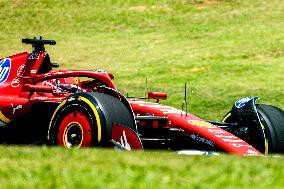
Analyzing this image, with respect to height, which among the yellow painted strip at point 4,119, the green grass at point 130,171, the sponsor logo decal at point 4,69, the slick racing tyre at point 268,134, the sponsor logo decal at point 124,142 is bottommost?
the slick racing tyre at point 268,134

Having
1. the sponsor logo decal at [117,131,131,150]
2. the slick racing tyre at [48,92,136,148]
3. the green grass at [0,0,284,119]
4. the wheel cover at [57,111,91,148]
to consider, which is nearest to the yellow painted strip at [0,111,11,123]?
the slick racing tyre at [48,92,136,148]

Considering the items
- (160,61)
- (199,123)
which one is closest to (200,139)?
(199,123)

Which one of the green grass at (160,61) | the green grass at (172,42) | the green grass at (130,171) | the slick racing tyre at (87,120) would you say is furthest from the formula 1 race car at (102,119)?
the green grass at (172,42)

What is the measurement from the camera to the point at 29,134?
1073 cm

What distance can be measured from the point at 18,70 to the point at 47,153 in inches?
169

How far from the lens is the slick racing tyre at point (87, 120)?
897 centimetres

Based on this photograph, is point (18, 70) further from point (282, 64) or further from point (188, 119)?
point (282, 64)

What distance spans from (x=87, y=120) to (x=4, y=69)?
9.29 ft

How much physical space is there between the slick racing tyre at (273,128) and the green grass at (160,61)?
3652 mm

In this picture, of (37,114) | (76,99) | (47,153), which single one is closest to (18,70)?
(37,114)

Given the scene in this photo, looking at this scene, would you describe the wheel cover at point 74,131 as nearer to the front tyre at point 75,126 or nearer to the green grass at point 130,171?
the front tyre at point 75,126

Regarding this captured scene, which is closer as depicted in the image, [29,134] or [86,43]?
[29,134]

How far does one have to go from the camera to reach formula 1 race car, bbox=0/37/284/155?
9156 mm

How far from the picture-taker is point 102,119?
8969 mm
